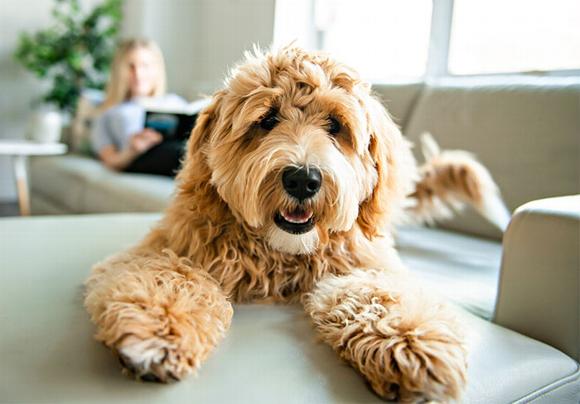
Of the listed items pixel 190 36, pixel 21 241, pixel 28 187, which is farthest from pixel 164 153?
pixel 190 36

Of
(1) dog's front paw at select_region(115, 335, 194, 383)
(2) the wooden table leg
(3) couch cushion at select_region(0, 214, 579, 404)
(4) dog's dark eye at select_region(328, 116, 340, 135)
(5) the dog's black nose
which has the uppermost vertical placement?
(4) dog's dark eye at select_region(328, 116, 340, 135)

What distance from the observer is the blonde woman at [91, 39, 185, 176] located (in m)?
3.66

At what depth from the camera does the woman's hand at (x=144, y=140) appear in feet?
12.2

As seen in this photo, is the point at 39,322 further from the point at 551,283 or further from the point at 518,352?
the point at 551,283

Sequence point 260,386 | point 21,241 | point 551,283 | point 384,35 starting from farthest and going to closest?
point 384,35 → point 21,241 → point 551,283 → point 260,386

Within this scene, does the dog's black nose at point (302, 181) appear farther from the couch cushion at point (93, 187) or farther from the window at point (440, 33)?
the couch cushion at point (93, 187)

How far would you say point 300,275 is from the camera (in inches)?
53.4

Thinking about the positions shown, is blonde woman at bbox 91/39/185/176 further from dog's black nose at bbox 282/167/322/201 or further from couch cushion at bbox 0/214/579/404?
dog's black nose at bbox 282/167/322/201

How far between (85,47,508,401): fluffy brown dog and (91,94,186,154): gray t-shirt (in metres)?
2.83

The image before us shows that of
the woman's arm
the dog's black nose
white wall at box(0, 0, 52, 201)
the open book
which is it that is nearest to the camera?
the dog's black nose

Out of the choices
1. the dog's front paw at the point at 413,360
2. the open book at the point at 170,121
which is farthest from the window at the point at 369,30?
the dog's front paw at the point at 413,360

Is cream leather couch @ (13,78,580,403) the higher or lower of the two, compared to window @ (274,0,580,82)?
lower

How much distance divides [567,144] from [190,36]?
15.6 ft

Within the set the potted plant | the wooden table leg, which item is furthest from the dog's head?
the potted plant
